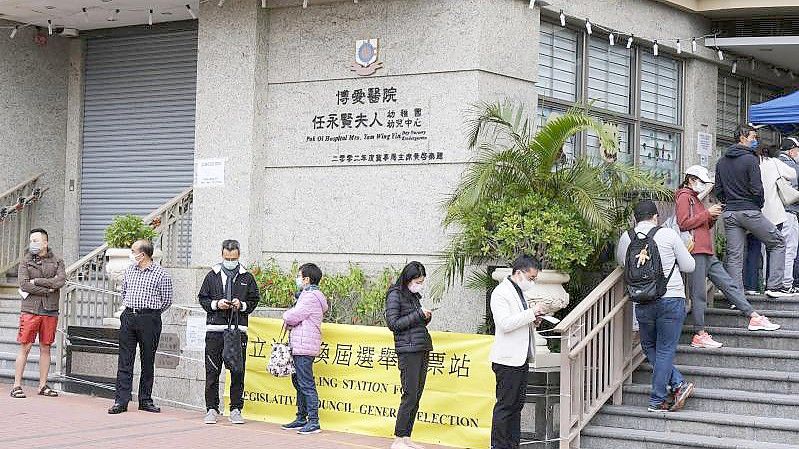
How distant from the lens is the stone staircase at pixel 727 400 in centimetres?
1050

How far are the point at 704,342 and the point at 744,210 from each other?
1500 mm

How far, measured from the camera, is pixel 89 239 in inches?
704

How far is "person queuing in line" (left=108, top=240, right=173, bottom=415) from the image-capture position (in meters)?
12.8

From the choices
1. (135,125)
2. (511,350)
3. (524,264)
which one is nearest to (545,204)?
(524,264)

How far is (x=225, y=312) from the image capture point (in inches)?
480

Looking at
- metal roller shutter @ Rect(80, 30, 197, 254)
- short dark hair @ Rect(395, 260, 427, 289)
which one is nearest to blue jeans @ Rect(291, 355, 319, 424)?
short dark hair @ Rect(395, 260, 427, 289)

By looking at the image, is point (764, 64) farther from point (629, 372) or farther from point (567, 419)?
point (567, 419)

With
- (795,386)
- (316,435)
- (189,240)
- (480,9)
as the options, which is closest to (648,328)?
(795,386)

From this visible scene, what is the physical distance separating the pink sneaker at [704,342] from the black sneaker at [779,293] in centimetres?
95

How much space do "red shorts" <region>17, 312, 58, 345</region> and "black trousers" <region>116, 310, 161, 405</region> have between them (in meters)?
1.23

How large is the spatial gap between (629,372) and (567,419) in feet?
3.85

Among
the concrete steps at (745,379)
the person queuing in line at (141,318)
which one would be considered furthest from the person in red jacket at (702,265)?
the person queuing in line at (141,318)

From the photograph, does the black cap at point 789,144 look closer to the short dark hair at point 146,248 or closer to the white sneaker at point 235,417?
the white sneaker at point 235,417

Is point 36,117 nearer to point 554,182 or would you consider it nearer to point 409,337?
point 554,182
